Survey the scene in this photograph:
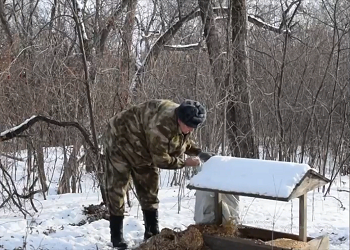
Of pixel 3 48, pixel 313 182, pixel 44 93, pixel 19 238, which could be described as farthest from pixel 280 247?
pixel 3 48

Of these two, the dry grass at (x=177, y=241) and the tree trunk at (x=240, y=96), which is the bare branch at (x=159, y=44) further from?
the dry grass at (x=177, y=241)

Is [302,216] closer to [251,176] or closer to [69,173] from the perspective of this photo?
[251,176]

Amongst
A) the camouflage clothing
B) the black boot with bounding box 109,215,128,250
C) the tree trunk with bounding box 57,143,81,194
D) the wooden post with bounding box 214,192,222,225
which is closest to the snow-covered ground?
the black boot with bounding box 109,215,128,250

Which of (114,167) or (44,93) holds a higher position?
(44,93)

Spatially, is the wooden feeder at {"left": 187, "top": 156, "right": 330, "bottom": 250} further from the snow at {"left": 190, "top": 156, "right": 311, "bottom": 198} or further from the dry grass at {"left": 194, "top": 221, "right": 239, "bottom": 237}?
the dry grass at {"left": 194, "top": 221, "right": 239, "bottom": 237}

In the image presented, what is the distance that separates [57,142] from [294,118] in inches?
168

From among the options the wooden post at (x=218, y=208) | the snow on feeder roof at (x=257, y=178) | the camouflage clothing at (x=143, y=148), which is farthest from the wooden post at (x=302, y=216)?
the camouflage clothing at (x=143, y=148)

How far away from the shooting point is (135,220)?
18.5ft

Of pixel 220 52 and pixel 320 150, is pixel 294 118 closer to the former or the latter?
pixel 320 150

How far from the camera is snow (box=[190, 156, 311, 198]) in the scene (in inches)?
152

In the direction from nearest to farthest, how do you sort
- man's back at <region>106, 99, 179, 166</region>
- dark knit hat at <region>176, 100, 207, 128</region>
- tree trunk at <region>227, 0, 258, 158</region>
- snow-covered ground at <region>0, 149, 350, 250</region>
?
dark knit hat at <region>176, 100, 207, 128</region> < man's back at <region>106, 99, 179, 166</region> < snow-covered ground at <region>0, 149, 350, 250</region> < tree trunk at <region>227, 0, 258, 158</region>

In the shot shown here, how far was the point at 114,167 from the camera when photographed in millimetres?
4824

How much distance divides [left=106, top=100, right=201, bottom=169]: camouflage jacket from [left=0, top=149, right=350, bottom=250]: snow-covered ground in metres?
0.98

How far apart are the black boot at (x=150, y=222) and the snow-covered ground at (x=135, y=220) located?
0.14 m
